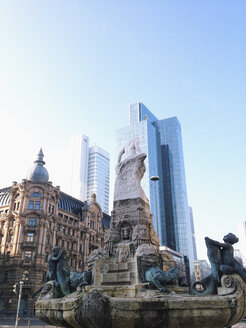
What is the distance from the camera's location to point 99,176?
14212 cm

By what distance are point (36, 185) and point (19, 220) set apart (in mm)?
6683

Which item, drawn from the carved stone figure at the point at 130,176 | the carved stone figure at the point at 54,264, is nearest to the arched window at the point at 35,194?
the carved stone figure at the point at 130,176

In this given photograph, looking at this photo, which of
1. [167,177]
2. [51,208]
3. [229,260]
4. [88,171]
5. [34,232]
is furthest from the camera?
[88,171]

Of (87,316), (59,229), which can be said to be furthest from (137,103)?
(87,316)

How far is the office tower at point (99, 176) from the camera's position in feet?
457

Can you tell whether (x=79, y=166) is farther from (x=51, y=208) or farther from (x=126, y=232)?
(x=126, y=232)

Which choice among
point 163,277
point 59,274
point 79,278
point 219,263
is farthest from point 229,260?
point 79,278

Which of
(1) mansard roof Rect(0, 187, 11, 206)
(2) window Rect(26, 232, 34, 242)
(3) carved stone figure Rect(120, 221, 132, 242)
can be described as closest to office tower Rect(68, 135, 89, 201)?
(1) mansard roof Rect(0, 187, 11, 206)

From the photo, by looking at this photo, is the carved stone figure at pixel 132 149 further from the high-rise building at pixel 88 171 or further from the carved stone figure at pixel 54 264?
the high-rise building at pixel 88 171

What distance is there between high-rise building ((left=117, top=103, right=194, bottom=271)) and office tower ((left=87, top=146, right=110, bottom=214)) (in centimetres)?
3035

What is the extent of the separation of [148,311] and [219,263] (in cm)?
286

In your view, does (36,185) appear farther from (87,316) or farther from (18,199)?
(87,316)

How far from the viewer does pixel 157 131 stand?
408 ft

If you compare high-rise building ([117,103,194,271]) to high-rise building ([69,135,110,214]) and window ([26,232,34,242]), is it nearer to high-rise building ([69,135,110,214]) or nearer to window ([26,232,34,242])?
high-rise building ([69,135,110,214])
